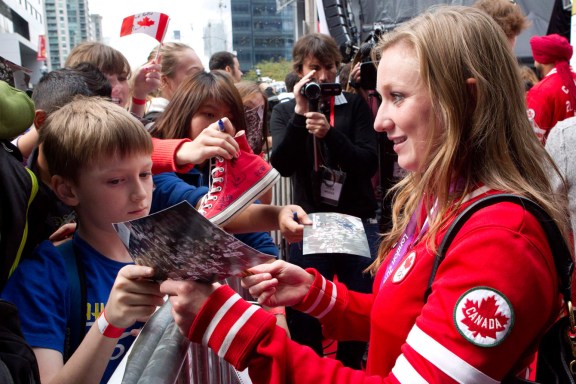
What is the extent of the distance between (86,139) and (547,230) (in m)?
1.31

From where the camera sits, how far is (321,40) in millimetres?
4078

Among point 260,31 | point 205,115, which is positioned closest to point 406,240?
point 205,115

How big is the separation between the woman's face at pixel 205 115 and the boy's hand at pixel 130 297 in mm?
1516

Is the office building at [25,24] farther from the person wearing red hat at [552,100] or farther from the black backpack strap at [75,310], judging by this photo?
the black backpack strap at [75,310]

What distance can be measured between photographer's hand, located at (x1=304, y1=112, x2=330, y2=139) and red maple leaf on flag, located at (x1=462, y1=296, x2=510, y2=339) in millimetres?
2508

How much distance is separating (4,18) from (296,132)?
42106 millimetres

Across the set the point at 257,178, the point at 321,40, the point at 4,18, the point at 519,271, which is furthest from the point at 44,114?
the point at 4,18

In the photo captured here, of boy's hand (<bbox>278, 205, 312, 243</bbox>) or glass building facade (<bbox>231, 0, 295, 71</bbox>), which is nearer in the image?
boy's hand (<bbox>278, 205, 312, 243</bbox>)

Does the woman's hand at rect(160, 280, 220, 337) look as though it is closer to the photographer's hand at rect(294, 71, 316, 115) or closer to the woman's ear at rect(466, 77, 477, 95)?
the woman's ear at rect(466, 77, 477, 95)

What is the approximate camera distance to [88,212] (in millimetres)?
1824

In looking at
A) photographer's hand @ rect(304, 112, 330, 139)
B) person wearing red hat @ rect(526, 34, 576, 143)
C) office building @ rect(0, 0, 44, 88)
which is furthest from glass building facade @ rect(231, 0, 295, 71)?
photographer's hand @ rect(304, 112, 330, 139)

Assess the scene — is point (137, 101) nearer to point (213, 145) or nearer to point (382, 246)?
point (213, 145)

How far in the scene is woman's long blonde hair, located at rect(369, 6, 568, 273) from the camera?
139 centimetres

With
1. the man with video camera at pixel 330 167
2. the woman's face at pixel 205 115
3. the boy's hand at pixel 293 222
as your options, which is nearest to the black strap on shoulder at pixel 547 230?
the boy's hand at pixel 293 222
